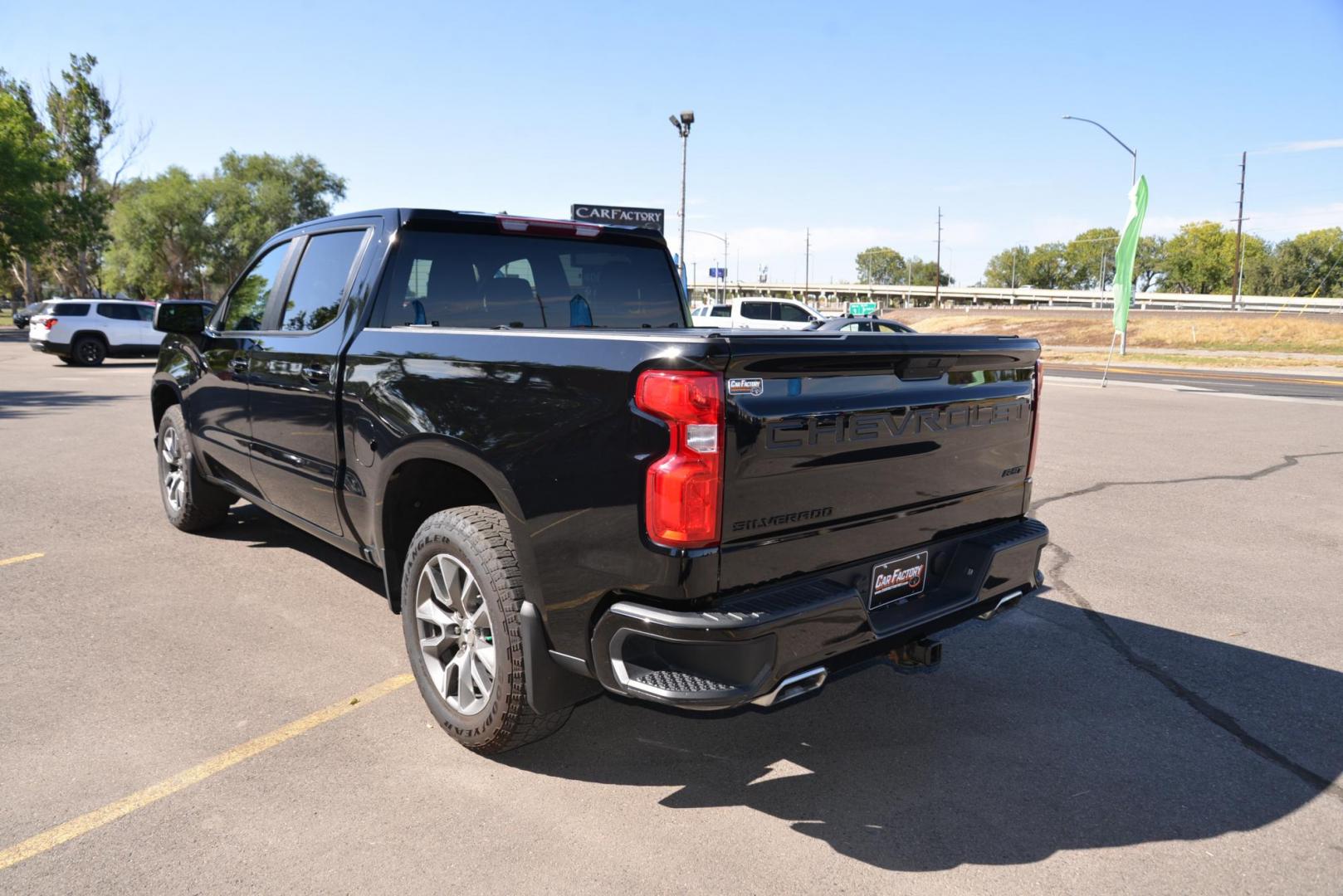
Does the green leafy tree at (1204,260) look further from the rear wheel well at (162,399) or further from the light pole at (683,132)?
the rear wheel well at (162,399)

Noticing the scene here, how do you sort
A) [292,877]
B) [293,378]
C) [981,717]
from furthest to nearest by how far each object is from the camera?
[293,378] < [981,717] < [292,877]

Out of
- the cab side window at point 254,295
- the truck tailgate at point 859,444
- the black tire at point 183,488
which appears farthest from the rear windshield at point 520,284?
the black tire at point 183,488

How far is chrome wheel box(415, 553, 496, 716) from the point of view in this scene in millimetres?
3153

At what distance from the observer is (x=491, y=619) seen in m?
2.95

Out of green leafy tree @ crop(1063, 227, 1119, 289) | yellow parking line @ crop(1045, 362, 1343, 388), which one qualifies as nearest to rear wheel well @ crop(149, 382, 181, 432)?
yellow parking line @ crop(1045, 362, 1343, 388)

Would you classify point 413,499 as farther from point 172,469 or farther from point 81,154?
point 81,154

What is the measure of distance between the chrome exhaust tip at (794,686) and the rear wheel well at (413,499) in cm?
131

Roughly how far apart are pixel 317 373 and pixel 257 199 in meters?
73.0

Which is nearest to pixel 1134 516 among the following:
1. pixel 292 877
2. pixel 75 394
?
pixel 292 877

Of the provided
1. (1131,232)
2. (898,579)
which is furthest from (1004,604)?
(1131,232)

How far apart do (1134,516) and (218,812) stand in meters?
6.85

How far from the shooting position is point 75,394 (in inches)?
610

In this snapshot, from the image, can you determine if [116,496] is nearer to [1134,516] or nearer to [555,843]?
[555,843]

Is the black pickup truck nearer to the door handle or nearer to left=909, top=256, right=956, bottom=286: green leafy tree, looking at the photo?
the door handle
